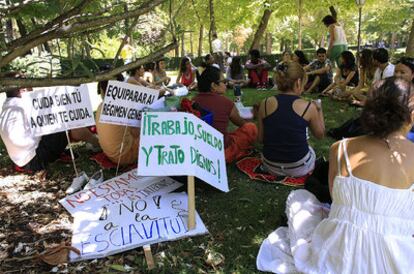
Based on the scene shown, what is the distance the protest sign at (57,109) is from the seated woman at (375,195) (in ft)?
9.32

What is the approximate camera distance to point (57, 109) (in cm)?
412

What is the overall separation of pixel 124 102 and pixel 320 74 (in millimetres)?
6034

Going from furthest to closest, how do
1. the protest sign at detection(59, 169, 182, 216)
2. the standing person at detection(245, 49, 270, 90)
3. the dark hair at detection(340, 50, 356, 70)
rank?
the standing person at detection(245, 49, 270, 90), the dark hair at detection(340, 50, 356, 70), the protest sign at detection(59, 169, 182, 216)

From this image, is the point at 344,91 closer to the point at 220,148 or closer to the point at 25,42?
the point at 220,148

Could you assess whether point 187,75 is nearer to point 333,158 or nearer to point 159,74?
point 159,74

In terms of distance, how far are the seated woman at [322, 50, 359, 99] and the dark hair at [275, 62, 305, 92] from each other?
4.16 meters

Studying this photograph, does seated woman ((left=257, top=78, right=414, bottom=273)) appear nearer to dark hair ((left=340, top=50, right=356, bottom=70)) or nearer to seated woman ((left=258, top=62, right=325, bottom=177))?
seated woman ((left=258, top=62, right=325, bottom=177))

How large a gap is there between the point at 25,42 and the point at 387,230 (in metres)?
2.22

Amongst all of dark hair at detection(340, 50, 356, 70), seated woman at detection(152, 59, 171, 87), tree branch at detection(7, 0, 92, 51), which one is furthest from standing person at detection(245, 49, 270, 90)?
tree branch at detection(7, 0, 92, 51)

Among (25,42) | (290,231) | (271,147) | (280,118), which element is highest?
(25,42)

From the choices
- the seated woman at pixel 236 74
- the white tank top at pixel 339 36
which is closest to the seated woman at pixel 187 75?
the seated woman at pixel 236 74

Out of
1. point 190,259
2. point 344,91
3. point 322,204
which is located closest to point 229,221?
point 190,259

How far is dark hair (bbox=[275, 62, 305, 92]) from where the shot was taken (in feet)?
12.7

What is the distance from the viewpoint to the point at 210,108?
4527mm
